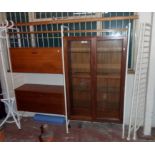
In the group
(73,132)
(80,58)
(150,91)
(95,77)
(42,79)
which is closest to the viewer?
(150,91)

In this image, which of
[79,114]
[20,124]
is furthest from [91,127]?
[20,124]

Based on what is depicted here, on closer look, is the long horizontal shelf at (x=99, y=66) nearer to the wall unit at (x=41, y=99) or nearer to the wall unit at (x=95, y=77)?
the wall unit at (x=95, y=77)

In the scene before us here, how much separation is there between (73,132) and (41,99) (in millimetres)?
848

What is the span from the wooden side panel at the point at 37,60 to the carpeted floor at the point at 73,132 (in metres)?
1.09

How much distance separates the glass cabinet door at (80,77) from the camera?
9.55 feet

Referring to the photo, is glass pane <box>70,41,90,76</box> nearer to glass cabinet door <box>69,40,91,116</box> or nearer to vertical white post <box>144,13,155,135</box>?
glass cabinet door <box>69,40,91,116</box>

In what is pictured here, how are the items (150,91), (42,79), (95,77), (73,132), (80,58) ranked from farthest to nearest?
1. (42,79)
2. (73,132)
3. (80,58)
4. (95,77)
5. (150,91)

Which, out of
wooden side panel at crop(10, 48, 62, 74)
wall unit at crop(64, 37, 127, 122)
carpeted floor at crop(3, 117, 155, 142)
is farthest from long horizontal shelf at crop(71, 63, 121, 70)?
A: carpeted floor at crop(3, 117, 155, 142)

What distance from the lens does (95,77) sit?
2.84 meters

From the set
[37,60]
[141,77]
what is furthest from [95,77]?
[37,60]

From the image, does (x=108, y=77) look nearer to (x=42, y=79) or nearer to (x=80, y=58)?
(x=80, y=58)

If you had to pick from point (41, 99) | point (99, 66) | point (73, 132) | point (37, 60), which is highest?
point (37, 60)
